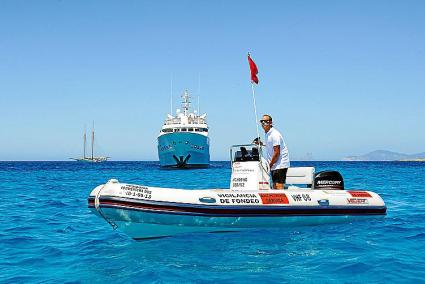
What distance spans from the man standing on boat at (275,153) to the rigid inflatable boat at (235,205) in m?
0.24

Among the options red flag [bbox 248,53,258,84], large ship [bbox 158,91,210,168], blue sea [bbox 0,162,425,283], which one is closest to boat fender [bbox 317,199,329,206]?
blue sea [bbox 0,162,425,283]

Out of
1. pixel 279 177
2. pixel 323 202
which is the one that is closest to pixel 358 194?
pixel 323 202

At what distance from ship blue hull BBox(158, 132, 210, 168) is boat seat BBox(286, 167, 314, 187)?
42719 millimetres

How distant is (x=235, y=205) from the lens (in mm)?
8523

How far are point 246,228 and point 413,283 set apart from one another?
3.78m

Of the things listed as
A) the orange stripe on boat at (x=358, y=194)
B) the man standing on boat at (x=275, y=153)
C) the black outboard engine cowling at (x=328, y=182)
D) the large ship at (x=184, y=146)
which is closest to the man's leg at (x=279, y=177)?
the man standing on boat at (x=275, y=153)

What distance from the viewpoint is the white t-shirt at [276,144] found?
31.9 feet

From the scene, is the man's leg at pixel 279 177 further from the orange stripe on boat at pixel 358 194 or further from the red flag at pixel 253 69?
the red flag at pixel 253 69

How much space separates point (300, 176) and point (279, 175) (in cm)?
91

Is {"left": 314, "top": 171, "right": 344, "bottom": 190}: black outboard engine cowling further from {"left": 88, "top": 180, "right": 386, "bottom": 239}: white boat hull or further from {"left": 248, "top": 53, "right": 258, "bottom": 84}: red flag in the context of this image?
{"left": 248, "top": 53, "right": 258, "bottom": 84}: red flag

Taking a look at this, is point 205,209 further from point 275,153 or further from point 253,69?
point 253,69

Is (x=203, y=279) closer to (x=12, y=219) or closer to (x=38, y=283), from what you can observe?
(x=38, y=283)

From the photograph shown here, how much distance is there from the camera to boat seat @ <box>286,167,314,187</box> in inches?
415

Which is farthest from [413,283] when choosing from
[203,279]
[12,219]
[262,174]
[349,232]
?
[12,219]
